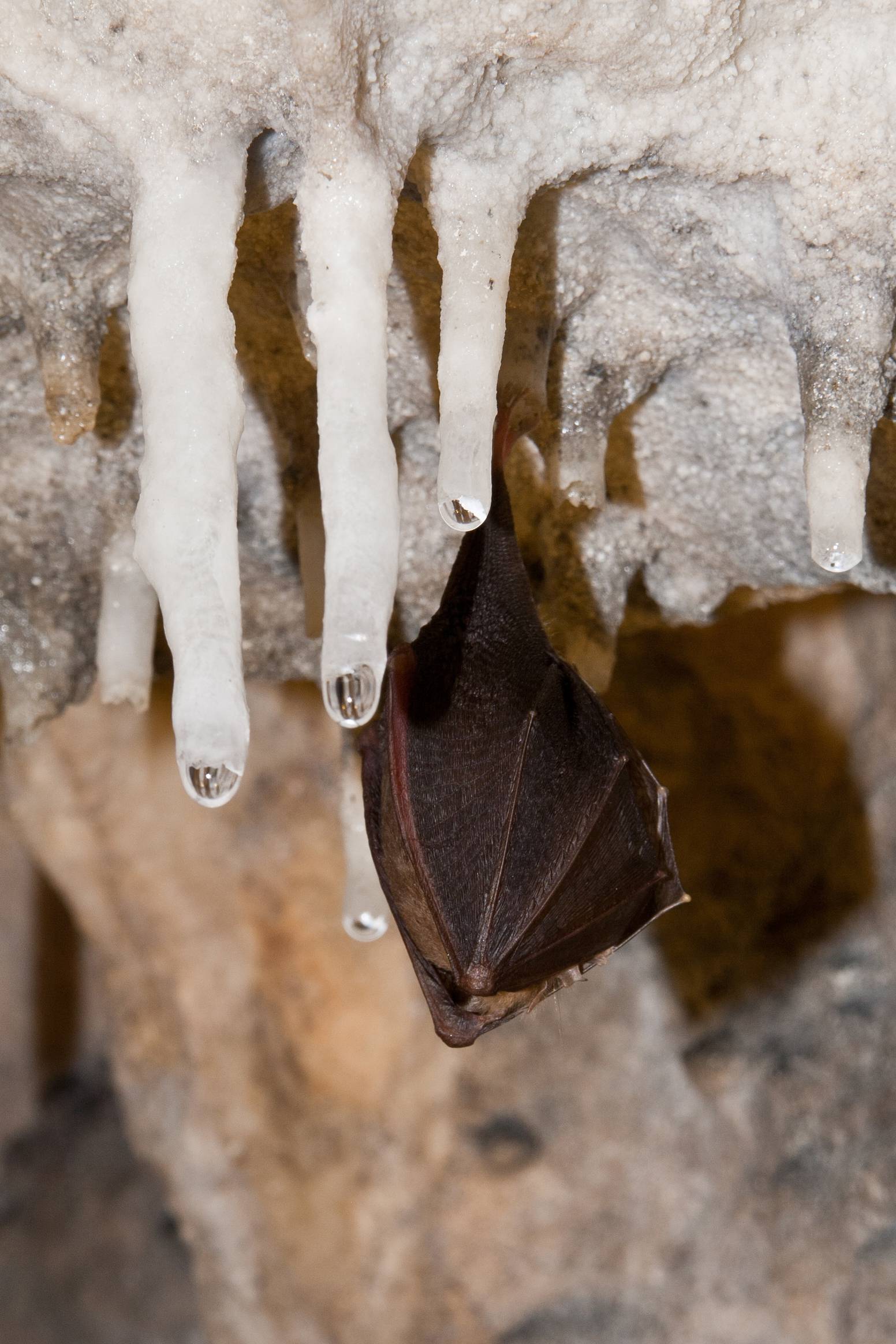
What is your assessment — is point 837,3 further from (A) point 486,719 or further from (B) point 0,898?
(B) point 0,898

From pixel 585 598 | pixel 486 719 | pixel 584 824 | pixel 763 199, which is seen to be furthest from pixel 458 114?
pixel 585 598

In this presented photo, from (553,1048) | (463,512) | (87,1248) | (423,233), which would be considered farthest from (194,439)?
(87,1248)

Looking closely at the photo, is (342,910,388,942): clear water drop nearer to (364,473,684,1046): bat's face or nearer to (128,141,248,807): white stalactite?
(364,473,684,1046): bat's face

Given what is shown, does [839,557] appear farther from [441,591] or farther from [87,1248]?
[87,1248]

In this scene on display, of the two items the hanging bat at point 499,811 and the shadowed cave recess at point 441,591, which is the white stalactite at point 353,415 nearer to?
the shadowed cave recess at point 441,591

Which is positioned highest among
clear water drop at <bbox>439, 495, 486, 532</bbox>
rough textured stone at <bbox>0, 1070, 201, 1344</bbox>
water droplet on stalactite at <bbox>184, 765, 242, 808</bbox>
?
clear water drop at <bbox>439, 495, 486, 532</bbox>

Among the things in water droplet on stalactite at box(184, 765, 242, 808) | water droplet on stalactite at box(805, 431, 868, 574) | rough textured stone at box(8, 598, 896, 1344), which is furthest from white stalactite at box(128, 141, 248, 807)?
rough textured stone at box(8, 598, 896, 1344)

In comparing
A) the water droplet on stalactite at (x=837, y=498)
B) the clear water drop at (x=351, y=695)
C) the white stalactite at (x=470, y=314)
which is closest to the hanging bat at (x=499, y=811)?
Answer: the white stalactite at (x=470, y=314)

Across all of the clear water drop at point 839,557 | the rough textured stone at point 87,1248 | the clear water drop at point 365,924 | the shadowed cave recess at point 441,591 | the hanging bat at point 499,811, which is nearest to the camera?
the shadowed cave recess at point 441,591
